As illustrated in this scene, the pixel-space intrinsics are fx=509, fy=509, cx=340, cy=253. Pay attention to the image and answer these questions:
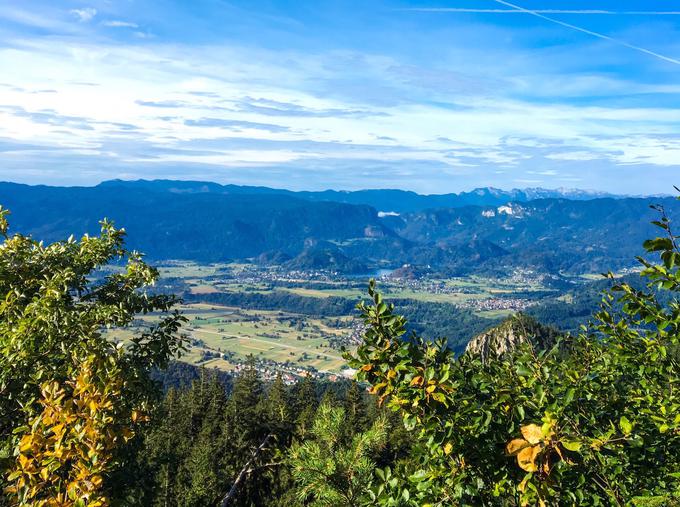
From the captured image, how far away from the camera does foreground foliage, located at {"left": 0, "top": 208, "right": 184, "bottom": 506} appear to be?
16.7ft

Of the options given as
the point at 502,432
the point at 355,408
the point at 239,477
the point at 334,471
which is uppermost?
the point at 502,432

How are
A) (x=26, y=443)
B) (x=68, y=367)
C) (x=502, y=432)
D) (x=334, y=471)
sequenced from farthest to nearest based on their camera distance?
(x=334, y=471) → (x=68, y=367) → (x=26, y=443) → (x=502, y=432)

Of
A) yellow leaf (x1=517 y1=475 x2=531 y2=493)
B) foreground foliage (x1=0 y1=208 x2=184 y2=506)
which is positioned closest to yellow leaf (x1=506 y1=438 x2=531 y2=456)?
yellow leaf (x1=517 y1=475 x2=531 y2=493)

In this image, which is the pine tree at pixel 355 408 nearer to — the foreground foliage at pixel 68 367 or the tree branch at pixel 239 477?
the tree branch at pixel 239 477

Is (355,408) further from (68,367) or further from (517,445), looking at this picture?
(517,445)

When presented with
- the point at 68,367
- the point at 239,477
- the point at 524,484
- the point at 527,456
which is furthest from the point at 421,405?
the point at 239,477

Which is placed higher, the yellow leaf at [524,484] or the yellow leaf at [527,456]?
the yellow leaf at [527,456]

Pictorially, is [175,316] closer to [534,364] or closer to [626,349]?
[534,364]

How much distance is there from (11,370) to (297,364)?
14688cm

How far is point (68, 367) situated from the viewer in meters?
6.88

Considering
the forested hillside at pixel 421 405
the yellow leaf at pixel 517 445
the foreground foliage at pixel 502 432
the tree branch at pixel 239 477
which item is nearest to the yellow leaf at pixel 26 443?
the forested hillside at pixel 421 405

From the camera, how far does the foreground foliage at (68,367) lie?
5094 mm

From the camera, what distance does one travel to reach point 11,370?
742 cm

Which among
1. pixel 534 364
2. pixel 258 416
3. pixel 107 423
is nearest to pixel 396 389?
pixel 534 364
